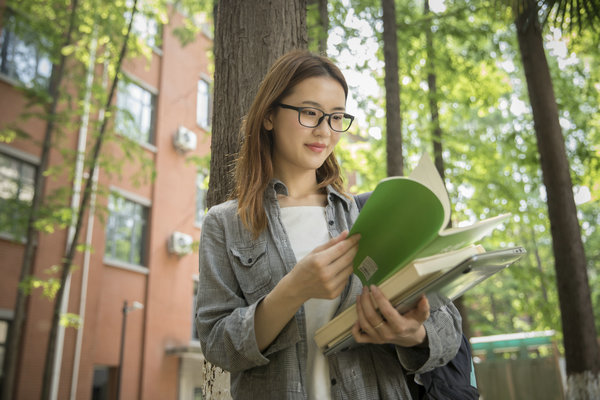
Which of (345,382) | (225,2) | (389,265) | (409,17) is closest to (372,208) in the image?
(389,265)

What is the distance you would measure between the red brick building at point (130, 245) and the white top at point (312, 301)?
823cm

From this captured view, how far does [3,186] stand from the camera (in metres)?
10.9

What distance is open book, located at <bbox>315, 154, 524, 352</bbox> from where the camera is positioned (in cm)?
121

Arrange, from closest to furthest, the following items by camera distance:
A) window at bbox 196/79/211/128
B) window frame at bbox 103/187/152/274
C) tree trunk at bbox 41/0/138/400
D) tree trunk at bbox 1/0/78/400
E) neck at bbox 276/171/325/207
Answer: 1. neck at bbox 276/171/325/207
2. tree trunk at bbox 1/0/78/400
3. tree trunk at bbox 41/0/138/400
4. window frame at bbox 103/187/152/274
5. window at bbox 196/79/211/128

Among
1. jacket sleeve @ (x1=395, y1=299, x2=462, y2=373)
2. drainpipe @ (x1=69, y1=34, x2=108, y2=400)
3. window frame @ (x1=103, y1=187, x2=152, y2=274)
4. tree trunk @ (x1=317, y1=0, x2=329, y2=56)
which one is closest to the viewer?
jacket sleeve @ (x1=395, y1=299, x2=462, y2=373)

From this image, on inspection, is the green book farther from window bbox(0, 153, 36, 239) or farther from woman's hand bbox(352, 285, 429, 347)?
window bbox(0, 153, 36, 239)

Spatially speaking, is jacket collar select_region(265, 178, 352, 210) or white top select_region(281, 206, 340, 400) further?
jacket collar select_region(265, 178, 352, 210)

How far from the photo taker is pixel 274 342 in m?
1.59

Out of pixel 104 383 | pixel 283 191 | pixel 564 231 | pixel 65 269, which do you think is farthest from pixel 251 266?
pixel 104 383

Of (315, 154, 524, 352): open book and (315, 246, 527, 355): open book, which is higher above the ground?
(315, 154, 524, 352): open book

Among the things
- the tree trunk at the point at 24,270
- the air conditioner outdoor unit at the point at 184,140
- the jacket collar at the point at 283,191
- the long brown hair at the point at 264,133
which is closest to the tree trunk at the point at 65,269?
the tree trunk at the point at 24,270

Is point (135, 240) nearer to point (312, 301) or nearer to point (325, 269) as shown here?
point (312, 301)

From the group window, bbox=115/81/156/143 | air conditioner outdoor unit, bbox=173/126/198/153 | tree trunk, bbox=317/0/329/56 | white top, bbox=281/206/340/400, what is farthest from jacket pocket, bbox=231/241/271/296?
air conditioner outdoor unit, bbox=173/126/198/153

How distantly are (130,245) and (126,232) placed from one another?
0.40 meters
